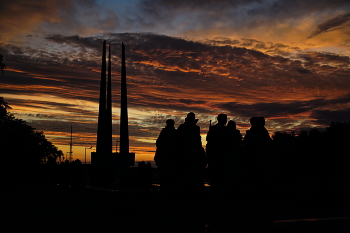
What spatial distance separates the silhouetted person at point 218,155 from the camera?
606 inches

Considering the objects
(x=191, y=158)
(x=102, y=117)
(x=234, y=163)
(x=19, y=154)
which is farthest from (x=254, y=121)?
(x=102, y=117)

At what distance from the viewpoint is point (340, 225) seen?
24.2ft

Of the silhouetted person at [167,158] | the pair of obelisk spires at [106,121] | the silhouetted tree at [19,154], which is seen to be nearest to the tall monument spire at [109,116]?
the pair of obelisk spires at [106,121]

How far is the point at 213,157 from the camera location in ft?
50.9

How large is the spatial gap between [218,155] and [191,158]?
3.28 feet

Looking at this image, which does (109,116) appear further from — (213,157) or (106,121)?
(213,157)

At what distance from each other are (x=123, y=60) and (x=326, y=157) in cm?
2916

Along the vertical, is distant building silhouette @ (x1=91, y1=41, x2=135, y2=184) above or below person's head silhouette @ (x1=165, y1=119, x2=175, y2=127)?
above

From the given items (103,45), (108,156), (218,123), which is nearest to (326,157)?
(108,156)

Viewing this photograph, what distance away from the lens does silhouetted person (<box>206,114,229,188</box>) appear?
1538 cm

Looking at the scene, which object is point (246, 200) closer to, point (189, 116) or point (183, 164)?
point (183, 164)

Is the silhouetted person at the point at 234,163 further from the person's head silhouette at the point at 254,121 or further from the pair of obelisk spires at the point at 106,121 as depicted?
the pair of obelisk spires at the point at 106,121

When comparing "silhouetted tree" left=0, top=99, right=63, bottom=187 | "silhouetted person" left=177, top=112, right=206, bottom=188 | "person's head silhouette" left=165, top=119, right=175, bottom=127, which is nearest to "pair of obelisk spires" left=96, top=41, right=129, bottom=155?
"silhouetted tree" left=0, top=99, right=63, bottom=187

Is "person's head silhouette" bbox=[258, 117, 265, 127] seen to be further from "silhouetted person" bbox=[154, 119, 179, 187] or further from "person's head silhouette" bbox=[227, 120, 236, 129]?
"silhouetted person" bbox=[154, 119, 179, 187]
